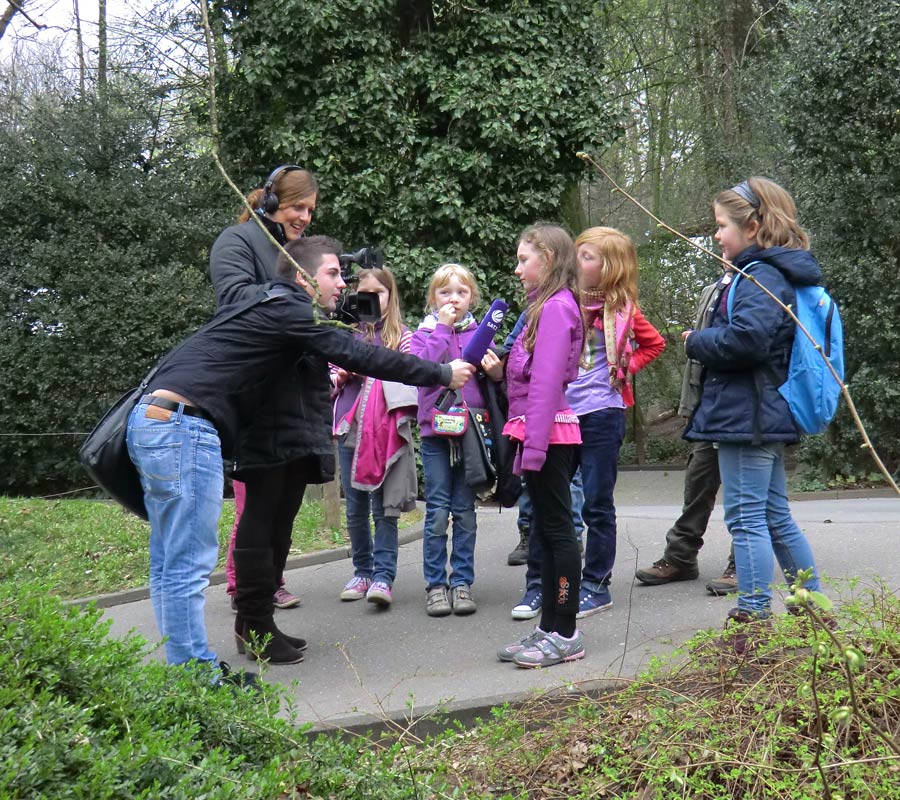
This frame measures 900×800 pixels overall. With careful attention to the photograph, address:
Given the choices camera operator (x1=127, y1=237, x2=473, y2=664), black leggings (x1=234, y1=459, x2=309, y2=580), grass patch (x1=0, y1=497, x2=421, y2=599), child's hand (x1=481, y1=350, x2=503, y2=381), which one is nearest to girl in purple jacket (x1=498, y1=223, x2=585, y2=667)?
camera operator (x1=127, y1=237, x2=473, y2=664)

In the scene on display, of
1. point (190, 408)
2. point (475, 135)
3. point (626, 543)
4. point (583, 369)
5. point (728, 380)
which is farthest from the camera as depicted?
point (475, 135)

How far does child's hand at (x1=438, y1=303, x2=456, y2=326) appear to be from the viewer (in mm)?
5832

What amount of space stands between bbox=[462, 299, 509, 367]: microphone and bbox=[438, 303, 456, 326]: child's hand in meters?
0.74

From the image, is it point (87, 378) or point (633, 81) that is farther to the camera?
point (633, 81)

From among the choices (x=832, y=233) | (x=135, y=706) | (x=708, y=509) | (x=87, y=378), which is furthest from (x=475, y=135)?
(x=135, y=706)

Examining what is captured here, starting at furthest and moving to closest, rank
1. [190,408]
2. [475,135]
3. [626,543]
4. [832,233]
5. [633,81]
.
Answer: [633,81] → [475,135] → [832,233] → [626,543] → [190,408]

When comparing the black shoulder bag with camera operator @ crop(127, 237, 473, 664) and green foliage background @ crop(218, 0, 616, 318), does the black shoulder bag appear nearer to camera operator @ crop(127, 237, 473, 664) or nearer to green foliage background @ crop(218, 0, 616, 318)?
camera operator @ crop(127, 237, 473, 664)

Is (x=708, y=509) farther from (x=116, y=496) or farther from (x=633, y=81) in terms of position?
(x=633, y=81)

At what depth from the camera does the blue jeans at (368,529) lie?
6.22 meters

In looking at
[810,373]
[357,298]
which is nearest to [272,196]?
[357,298]

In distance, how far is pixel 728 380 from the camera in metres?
4.73

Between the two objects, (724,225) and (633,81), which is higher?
(633,81)

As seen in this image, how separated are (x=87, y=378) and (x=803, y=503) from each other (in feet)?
30.5

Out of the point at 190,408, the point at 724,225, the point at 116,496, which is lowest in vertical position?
the point at 116,496
